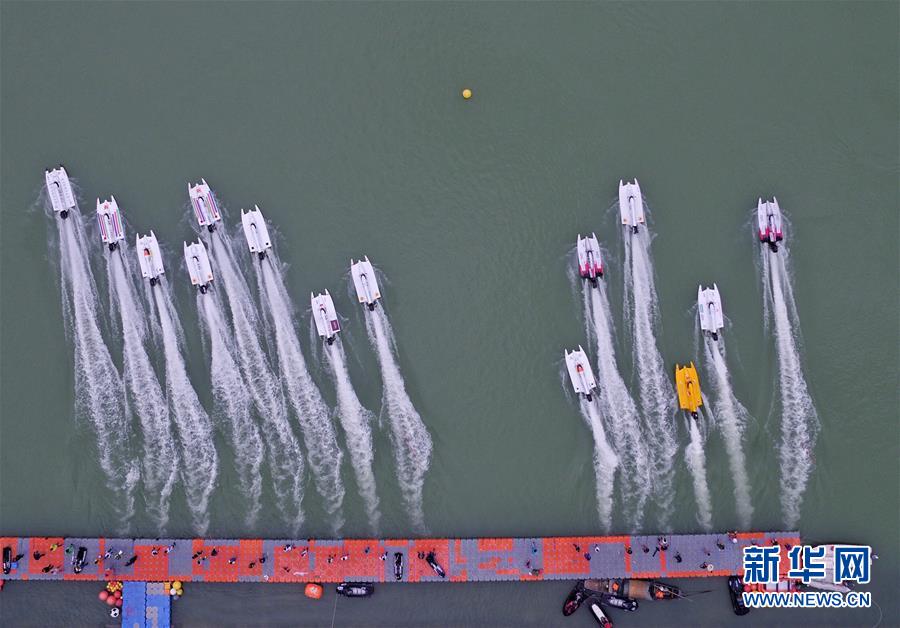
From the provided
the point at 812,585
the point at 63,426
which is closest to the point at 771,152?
the point at 812,585

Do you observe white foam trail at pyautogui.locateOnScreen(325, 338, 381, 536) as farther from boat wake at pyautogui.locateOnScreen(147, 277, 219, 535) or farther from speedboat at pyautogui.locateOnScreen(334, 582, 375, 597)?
boat wake at pyautogui.locateOnScreen(147, 277, 219, 535)

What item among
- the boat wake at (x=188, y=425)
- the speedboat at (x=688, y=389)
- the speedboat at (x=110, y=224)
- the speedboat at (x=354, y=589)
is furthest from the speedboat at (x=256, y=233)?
the speedboat at (x=688, y=389)

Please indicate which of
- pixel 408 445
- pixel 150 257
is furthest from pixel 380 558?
pixel 150 257

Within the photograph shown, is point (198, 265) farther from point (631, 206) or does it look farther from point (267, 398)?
point (631, 206)

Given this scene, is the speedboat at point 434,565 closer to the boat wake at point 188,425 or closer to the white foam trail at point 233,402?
the white foam trail at point 233,402

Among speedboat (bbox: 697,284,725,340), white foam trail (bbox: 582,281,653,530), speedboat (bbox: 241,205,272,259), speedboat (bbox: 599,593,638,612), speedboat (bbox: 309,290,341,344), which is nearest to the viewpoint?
speedboat (bbox: 599,593,638,612)

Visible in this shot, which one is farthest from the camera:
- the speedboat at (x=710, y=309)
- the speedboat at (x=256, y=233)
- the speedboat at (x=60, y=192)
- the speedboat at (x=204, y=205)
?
the speedboat at (x=60, y=192)

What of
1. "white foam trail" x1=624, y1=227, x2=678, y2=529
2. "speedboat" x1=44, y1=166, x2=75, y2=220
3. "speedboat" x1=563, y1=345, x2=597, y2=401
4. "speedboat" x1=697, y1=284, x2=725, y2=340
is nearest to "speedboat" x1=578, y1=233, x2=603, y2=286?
"white foam trail" x1=624, y1=227, x2=678, y2=529
